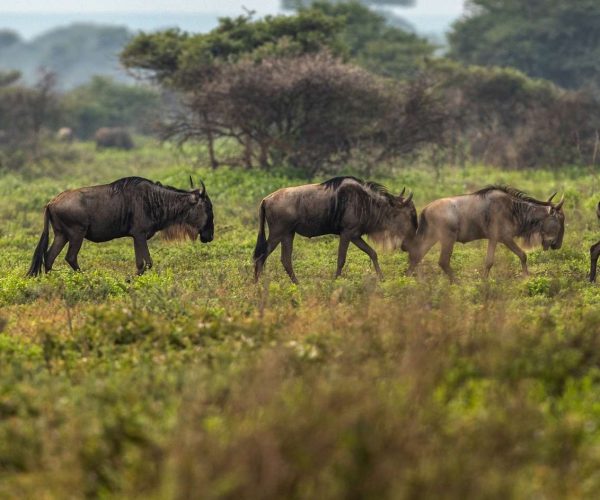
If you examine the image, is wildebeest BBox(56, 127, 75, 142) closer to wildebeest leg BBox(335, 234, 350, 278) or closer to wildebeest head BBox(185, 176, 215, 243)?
wildebeest head BBox(185, 176, 215, 243)

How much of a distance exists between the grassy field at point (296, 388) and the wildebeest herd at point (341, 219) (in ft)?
1.40

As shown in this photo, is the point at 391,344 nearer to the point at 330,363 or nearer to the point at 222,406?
the point at 330,363

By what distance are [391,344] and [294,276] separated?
4.38 meters

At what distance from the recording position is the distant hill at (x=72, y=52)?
416 feet

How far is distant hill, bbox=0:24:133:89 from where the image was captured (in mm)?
126875

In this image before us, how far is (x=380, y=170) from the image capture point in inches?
831

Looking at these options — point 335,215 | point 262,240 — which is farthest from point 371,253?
point 262,240

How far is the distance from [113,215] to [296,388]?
244 inches

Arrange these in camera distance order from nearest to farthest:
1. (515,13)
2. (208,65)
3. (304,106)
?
1. (304,106)
2. (208,65)
3. (515,13)

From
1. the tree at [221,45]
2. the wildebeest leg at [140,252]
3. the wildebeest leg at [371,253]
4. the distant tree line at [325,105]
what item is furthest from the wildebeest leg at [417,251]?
the tree at [221,45]

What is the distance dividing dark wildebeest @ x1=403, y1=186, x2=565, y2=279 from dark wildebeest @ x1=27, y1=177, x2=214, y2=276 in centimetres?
285

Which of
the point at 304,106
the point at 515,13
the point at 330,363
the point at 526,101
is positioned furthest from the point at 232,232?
the point at 515,13

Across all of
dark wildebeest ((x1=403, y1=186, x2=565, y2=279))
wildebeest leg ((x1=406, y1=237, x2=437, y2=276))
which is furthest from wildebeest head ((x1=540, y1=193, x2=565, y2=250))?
wildebeest leg ((x1=406, y1=237, x2=437, y2=276))

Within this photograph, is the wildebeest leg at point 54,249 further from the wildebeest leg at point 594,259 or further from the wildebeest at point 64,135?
the wildebeest at point 64,135
